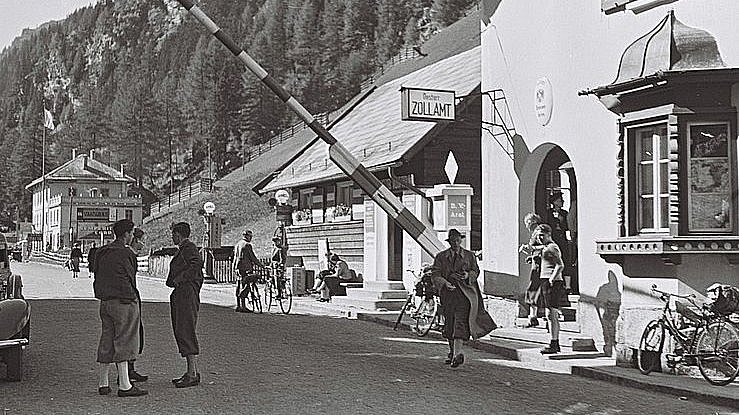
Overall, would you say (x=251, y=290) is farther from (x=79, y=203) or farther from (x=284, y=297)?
(x=79, y=203)

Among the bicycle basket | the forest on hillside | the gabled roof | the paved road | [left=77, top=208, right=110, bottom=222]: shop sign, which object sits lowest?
the paved road

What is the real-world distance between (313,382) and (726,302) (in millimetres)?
4692

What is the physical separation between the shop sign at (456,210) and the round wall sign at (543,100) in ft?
11.8

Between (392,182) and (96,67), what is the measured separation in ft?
581

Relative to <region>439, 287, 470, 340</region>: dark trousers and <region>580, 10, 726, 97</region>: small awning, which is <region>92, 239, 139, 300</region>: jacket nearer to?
<region>439, 287, 470, 340</region>: dark trousers

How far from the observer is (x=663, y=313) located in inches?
467

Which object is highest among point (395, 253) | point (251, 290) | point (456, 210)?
point (456, 210)

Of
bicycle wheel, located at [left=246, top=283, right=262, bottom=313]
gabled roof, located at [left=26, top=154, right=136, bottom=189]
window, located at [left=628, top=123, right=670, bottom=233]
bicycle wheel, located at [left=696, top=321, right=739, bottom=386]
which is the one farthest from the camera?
gabled roof, located at [left=26, top=154, right=136, bottom=189]

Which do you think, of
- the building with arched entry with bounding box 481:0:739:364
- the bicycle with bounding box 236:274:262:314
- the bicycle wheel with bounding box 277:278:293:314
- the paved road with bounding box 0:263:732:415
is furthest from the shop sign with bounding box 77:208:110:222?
the building with arched entry with bounding box 481:0:739:364

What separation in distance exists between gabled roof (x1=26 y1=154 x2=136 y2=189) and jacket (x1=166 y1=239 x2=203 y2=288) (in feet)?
348

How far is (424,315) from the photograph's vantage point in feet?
58.0

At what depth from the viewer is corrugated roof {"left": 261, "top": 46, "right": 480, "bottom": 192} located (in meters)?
24.4

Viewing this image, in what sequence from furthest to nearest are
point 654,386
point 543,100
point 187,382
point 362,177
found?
point 362,177 < point 543,100 < point 654,386 < point 187,382

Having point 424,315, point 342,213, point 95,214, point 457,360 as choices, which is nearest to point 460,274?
point 457,360
